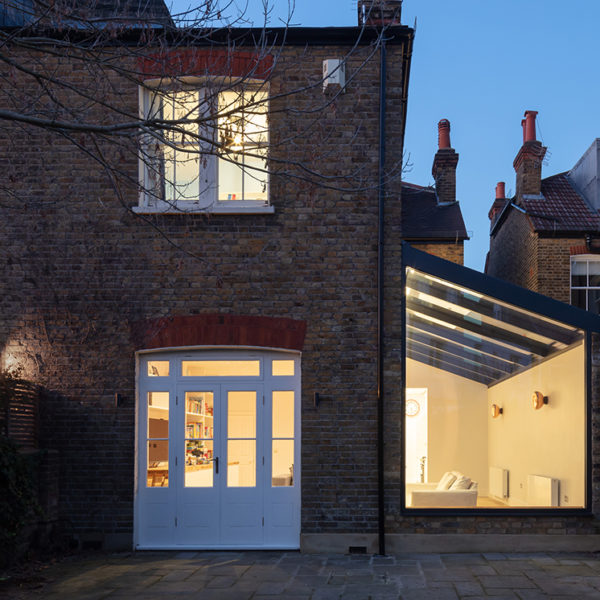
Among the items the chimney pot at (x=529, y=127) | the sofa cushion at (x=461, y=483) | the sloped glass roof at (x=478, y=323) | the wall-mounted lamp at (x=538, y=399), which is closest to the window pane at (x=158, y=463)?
the sloped glass roof at (x=478, y=323)

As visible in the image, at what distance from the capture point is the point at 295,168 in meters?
9.56

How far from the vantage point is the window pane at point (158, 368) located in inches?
385

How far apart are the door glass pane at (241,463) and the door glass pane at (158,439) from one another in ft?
2.72

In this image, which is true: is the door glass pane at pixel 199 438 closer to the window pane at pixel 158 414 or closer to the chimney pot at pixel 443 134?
the window pane at pixel 158 414

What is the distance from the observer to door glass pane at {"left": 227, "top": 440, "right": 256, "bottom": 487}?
959 centimetres

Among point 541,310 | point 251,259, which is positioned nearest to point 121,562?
point 251,259

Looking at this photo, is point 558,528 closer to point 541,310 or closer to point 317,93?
point 541,310

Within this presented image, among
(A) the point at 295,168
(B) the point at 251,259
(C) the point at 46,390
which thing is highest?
(A) the point at 295,168

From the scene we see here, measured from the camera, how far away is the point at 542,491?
376 inches

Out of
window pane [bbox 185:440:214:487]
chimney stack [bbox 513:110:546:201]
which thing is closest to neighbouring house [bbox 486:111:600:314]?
chimney stack [bbox 513:110:546:201]

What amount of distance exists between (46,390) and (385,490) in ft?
14.9

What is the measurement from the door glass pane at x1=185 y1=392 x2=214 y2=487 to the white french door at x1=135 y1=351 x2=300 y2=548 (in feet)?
0.04

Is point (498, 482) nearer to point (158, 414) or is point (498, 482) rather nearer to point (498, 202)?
point (158, 414)

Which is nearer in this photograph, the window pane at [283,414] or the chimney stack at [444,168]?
the window pane at [283,414]
